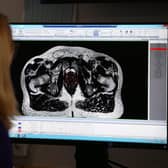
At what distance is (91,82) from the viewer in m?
1.08

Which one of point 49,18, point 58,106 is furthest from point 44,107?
point 49,18

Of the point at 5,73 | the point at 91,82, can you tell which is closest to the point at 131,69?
the point at 91,82

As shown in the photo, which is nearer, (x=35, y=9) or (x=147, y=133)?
(x=147, y=133)

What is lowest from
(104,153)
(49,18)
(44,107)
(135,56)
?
(104,153)

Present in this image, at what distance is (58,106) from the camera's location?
1.09 meters

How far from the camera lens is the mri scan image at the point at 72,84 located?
42.3 inches

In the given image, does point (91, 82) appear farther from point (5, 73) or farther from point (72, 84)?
point (5, 73)

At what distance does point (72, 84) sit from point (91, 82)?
0.05 m

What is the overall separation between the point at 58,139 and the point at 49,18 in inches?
18.3

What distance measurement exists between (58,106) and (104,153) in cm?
18

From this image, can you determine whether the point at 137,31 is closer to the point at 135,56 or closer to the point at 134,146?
the point at 135,56

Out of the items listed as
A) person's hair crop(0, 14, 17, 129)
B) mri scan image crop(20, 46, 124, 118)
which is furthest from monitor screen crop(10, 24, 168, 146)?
person's hair crop(0, 14, 17, 129)

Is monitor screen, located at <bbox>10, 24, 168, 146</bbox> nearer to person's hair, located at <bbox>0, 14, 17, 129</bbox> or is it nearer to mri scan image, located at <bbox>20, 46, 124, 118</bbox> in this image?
mri scan image, located at <bbox>20, 46, 124, 118</bbox>

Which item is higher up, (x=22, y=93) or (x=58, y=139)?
(x=22, y=93)
